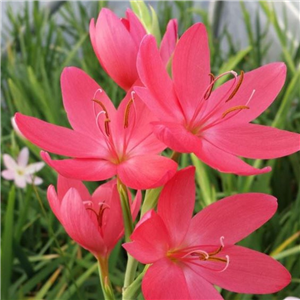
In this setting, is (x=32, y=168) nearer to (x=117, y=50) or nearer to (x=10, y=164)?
(x=10, y=164)

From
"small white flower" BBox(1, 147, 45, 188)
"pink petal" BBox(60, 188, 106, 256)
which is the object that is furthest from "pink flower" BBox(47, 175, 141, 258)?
"small white flower" BBox(1, 147, 45, 188)

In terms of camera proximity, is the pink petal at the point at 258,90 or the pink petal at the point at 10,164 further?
the pink petal at the point at 10,164

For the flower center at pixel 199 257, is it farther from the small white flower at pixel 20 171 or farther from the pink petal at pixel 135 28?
the small white flower at pixel 20 171

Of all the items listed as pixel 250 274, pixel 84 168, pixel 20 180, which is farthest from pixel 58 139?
pixel 20 180

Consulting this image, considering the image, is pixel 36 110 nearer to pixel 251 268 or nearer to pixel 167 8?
pixel 167 8

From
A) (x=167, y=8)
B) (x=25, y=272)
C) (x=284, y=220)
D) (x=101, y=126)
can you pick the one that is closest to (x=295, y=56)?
(x=167, y=8)

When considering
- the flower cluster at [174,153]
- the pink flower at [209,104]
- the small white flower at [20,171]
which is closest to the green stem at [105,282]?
the flower cluster at [174,153]
